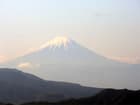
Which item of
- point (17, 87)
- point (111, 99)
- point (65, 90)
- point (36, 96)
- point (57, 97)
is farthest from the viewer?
point (65, 90)

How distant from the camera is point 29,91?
15388 centimetres

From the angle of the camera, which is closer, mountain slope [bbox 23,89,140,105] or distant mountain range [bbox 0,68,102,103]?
mountain slope [bbox 23,89,140,105]

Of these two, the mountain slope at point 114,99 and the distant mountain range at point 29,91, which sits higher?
the distant mountain range at point 29,91

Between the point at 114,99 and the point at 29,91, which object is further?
the point at 29,91

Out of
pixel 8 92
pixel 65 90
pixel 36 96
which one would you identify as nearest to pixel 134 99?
pixel 36 96

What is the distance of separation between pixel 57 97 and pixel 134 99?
73953 millimetres

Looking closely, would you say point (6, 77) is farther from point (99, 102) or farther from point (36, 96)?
point (99, 102)

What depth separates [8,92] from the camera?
148875 mm

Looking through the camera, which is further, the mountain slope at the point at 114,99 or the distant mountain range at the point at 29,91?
the distant mountain range at the point at 29,91

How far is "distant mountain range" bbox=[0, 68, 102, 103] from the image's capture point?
136 metres

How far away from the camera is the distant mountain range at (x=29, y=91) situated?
136 m

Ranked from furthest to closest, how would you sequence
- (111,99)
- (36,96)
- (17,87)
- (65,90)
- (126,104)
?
(65,90), (17,87), (36,96), (111,99), (126,104)

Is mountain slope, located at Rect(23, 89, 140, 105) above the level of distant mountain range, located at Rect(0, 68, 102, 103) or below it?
below

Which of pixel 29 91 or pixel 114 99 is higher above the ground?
pixel 29 91
